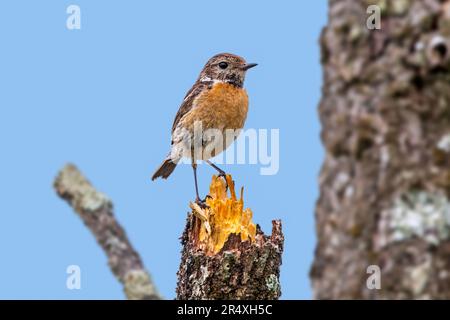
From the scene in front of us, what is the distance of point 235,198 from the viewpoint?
24.8 feet

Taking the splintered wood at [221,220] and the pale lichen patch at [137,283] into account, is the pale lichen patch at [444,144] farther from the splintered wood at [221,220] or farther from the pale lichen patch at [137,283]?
the splintered wood at [221,220]

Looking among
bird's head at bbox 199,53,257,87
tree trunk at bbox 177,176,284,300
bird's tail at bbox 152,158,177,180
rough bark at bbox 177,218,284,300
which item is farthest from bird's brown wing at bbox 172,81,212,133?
rough bark at bbox 177,218,284,300

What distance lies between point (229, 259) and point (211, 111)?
142 inches

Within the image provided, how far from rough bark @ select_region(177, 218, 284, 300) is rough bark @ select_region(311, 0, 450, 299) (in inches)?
137

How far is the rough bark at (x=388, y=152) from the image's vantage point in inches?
112

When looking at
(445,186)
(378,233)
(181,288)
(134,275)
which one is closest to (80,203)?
(134,275)

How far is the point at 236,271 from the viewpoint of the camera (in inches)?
258

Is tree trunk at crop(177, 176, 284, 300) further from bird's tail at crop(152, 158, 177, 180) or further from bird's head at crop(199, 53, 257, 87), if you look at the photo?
bird's head at crop(199, 53, 257, 87)

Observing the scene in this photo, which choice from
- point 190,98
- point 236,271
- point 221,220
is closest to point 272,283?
point 236,271

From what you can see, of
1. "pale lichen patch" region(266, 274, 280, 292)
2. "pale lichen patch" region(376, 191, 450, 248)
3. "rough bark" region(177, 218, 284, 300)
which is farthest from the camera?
"pale lichen patch" region(266, 274, 280, 292)

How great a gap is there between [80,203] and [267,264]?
3.68 meters

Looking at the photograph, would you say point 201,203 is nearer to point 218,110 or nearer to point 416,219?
point 218,110

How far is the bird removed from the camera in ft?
32.3
